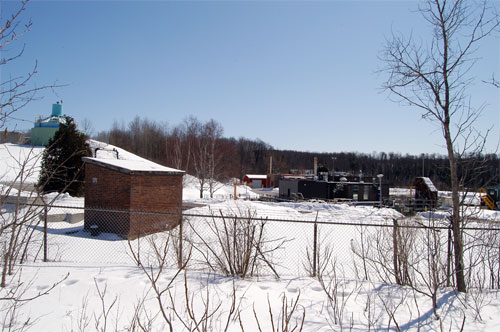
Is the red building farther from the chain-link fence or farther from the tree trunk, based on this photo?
the tree trunk

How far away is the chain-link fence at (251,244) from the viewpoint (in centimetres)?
539

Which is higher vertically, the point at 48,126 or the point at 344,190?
the point at 48,126

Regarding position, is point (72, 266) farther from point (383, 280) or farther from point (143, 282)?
point (383, 280)

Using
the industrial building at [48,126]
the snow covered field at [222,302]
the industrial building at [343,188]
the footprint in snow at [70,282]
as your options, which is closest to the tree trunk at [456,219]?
the snow covered field at [222,302]

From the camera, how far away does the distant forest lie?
3235 centimetres

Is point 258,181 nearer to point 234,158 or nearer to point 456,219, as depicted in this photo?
point 234,158

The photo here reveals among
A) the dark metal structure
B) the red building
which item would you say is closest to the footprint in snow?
the dark metal structure

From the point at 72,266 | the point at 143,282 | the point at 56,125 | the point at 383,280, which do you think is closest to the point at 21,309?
the point at 143,282

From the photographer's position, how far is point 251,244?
216 inches

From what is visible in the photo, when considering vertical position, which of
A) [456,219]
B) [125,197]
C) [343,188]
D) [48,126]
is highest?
[48,126]

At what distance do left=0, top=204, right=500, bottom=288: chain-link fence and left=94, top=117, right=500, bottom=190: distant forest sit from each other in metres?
1.44

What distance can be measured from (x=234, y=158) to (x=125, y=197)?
60982mm

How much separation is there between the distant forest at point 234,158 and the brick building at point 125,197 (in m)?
9.23

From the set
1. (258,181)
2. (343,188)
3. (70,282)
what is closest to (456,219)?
(70,282)
